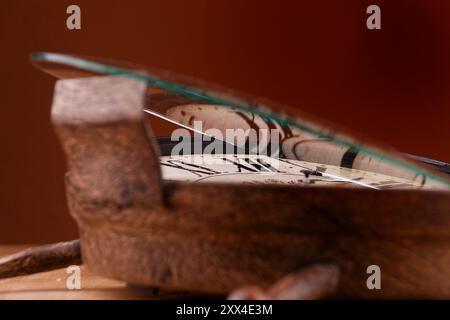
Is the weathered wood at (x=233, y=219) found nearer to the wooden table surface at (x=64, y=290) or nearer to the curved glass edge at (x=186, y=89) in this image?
the curved glass edge at (x=186, y=89)

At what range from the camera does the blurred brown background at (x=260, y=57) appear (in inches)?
68.4

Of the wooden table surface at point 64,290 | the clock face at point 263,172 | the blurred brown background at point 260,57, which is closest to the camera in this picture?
the wooden table surface at point 64,290

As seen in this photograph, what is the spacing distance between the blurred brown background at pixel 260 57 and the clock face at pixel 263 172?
776mm

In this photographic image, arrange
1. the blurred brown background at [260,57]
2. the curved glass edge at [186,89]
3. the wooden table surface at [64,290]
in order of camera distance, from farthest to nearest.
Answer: the blurred brown background at [260,57] → the wooden table surface at [64,290] → the curved glass edge at [186,89]

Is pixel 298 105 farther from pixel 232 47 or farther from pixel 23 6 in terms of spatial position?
pixel 23 6

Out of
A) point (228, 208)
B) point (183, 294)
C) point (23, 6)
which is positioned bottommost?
point (183, 294)

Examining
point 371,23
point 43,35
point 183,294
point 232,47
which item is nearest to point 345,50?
point 371,23

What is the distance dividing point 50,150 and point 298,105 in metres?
0.77

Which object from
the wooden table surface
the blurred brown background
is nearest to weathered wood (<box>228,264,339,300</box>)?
the wooden table surface

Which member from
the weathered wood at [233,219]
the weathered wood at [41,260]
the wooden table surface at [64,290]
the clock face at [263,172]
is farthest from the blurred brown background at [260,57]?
the weathered wood at [233,219]

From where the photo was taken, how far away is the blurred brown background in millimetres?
1737

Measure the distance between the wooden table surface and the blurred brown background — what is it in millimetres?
936
